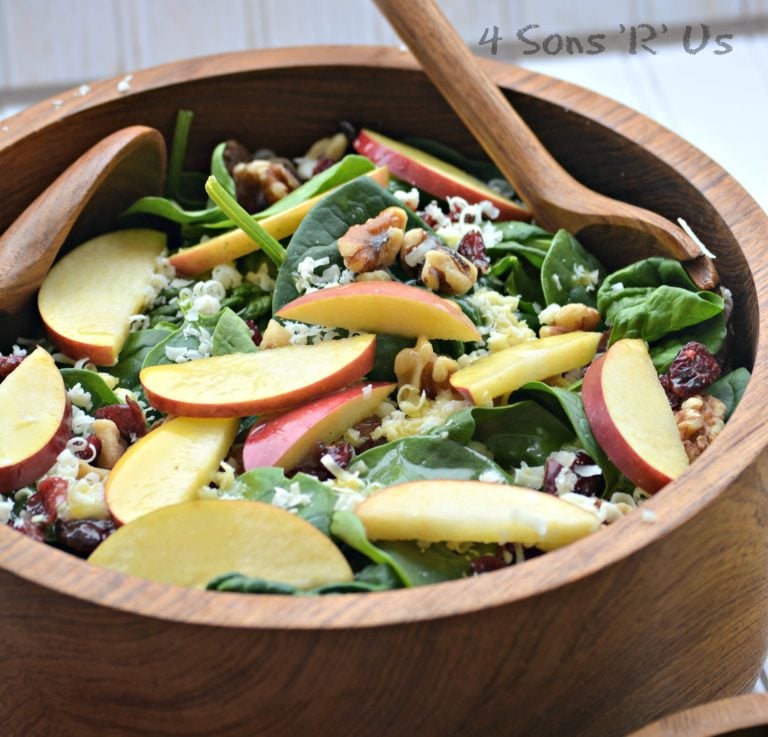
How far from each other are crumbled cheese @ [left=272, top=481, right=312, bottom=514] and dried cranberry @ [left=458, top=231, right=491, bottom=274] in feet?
2.10

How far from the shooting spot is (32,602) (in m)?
1.55

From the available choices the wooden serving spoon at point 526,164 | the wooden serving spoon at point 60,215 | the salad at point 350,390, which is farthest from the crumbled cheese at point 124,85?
the wooden serving spoon at point 526,164

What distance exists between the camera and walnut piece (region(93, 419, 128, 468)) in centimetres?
191

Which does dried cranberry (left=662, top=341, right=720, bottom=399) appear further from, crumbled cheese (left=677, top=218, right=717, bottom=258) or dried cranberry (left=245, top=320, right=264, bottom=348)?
dried cranberry (left=245, top=320, right=264, bottom=348)

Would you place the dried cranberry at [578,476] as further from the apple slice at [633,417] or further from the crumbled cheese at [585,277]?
the crumbled cheese at [585,277]

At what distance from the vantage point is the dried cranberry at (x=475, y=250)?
2178 millimetres

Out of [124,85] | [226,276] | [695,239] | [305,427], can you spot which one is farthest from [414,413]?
[124,85]

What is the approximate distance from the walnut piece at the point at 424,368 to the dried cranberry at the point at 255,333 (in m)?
0.28

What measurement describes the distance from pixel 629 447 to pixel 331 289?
1.76 ft

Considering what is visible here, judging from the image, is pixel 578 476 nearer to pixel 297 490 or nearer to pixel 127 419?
pixel 297 490

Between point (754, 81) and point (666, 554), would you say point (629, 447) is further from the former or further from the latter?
point (754, 81)

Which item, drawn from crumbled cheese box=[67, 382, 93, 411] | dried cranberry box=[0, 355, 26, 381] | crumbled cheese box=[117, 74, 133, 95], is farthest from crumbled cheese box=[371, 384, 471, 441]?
crumbled cheese box=[117, 74, 133, 95]

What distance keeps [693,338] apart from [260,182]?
0.89m

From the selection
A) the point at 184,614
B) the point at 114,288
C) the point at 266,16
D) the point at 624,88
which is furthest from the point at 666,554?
the point at 266,16
